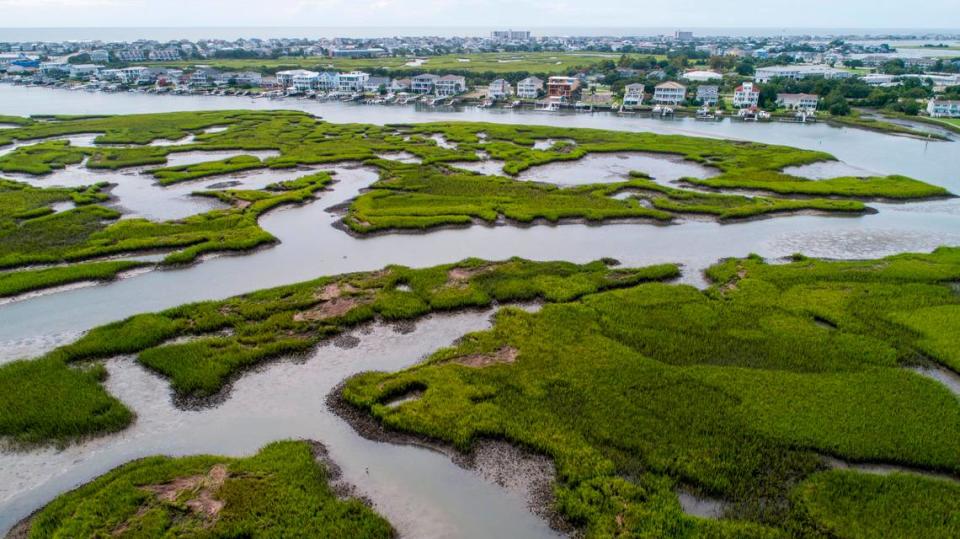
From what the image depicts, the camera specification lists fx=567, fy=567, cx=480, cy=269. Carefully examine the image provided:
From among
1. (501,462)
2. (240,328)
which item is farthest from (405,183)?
(501,462)

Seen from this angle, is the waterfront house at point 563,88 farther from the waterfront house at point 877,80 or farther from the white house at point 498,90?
the waterfront house at point 877,80

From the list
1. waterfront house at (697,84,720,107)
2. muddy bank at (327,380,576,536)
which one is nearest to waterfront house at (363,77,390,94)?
waterfront house at (697,84,720,107)

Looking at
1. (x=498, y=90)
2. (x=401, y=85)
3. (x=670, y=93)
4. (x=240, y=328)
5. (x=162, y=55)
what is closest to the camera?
(x=240, y=328)

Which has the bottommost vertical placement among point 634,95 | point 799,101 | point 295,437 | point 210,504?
point 295,437

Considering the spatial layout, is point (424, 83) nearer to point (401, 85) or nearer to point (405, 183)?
point (401, 85)

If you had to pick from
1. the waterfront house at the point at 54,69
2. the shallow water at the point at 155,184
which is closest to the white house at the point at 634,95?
the shallow water at the point at 155,184

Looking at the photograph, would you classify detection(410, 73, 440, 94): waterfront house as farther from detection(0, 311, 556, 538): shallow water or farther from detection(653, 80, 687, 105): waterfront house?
detection(0, 311, 556, 538): shallow water

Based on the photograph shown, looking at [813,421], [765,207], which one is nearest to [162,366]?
[813,421]
